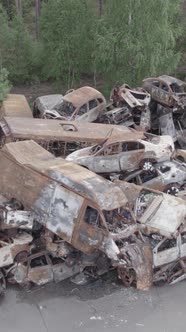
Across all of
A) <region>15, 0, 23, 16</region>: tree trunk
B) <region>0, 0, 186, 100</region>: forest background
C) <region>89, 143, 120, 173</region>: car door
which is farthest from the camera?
<region>15, 0, 23, 16</region>: tree trunk

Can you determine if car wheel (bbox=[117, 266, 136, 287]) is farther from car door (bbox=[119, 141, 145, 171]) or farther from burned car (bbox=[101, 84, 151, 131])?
burned car (bbox=[101, 84, 151, 131])

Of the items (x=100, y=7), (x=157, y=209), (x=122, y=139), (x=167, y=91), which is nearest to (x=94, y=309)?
(x=157, y=209)

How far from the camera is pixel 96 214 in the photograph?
10469mm

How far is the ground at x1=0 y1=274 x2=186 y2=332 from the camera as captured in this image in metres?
9.84

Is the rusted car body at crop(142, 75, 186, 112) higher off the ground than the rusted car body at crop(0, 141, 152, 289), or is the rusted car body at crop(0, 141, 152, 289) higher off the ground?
the rusted car body at crop(142, 75, 186, 112)

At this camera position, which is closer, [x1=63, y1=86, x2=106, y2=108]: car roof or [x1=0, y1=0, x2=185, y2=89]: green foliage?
[x1=63, y1=86, x2=106, y2=108]: car roof

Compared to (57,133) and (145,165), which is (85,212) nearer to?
(145,165)

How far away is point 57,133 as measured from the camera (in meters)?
13.7

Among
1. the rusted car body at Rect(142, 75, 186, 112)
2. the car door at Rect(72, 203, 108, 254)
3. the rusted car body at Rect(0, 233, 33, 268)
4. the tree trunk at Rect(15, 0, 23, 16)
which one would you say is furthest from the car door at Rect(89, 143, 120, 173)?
the tree trunk at Rect(15, 0, 23, 16)

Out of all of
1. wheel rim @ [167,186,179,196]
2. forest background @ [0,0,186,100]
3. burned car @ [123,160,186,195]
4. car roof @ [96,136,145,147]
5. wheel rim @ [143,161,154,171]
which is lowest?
wheel rim @ [167,186,179,196]

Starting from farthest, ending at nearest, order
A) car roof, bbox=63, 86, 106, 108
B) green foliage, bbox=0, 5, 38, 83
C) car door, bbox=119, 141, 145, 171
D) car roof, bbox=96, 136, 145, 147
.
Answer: green foliage, bbox=0, 5, 38, 83 → car roof, bbox=63, 86, 106, 108 → car roof, bbox=96, 136, 145, 147 → car door, bbox=119, 141, 145, 171

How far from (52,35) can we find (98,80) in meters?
3.77

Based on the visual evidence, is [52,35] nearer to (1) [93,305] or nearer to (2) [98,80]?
(2) [98,80]

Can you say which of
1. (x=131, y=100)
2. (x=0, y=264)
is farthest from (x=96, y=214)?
(x=131, y=100)
